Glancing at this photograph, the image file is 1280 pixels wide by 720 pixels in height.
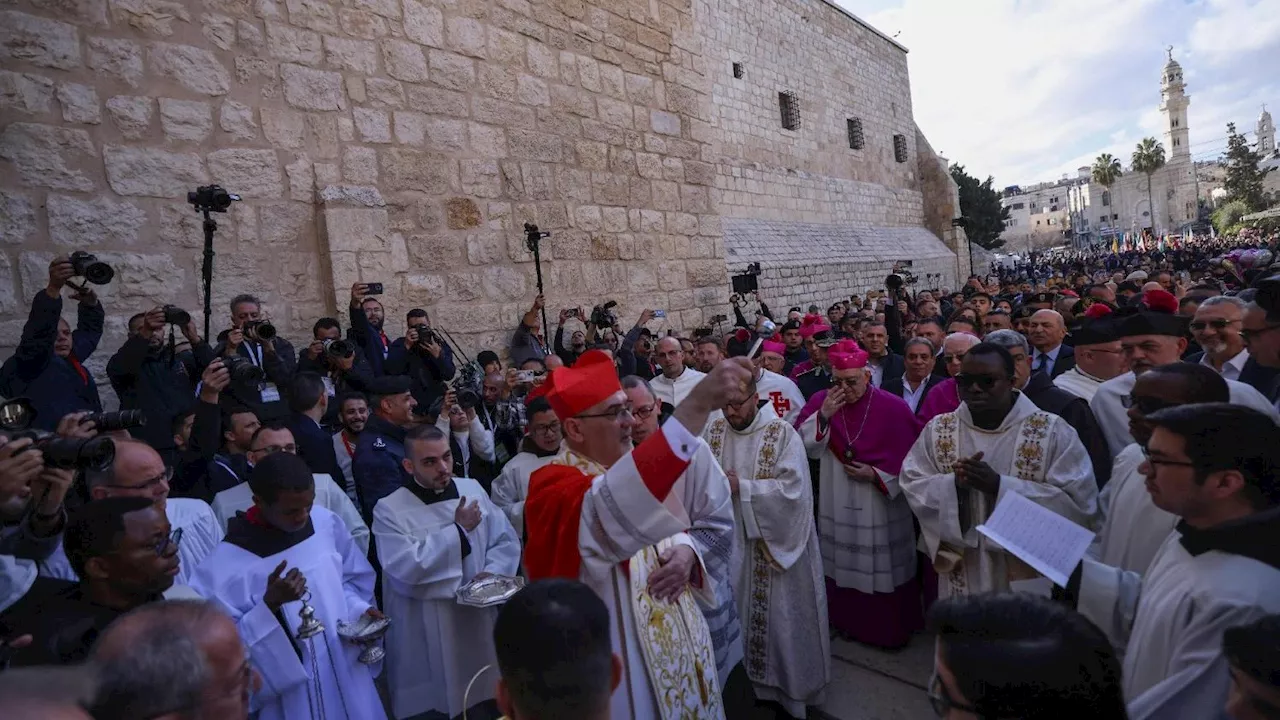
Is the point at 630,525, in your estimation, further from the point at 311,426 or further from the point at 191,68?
the point at 191,68

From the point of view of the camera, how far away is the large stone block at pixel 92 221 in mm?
4309

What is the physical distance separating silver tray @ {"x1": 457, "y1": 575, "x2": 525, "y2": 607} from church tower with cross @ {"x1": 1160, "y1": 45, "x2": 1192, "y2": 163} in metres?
107

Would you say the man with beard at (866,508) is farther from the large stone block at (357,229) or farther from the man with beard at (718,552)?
the large stone block at (357,229)

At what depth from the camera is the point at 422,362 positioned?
5.25 m

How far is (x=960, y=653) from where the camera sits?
1.10m

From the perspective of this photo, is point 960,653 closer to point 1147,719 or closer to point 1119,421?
point 1147,719

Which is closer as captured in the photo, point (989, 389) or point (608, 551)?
point (608, 551)

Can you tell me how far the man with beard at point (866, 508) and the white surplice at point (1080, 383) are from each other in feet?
2.84

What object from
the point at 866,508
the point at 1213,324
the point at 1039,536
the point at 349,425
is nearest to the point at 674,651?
the point at 1039,536

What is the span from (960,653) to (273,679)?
2.28m

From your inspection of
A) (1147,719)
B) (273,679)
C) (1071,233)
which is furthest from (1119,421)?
(1071,233)

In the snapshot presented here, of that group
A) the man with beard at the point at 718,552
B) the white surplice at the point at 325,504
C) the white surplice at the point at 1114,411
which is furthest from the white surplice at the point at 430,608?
the white surplice at the point at 1114,411

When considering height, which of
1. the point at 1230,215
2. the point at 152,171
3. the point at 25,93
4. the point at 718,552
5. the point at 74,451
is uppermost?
the point at 1230,215

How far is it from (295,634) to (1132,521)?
2.98m
